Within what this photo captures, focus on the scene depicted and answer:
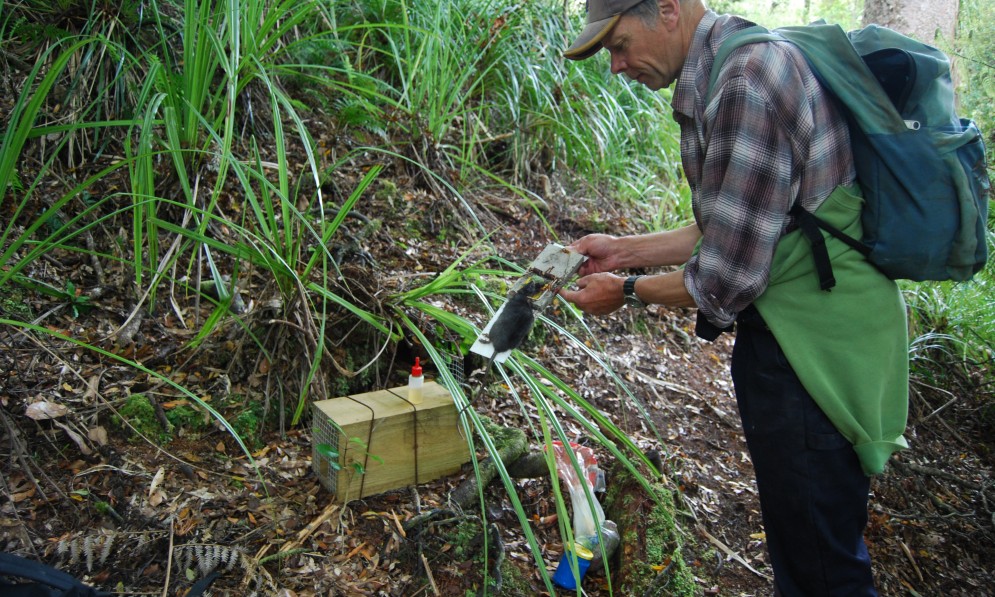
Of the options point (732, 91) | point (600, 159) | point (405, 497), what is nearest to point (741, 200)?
point (732, 91)

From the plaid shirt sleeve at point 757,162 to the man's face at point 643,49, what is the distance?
0.22 m

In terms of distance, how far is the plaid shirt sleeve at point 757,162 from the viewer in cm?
143

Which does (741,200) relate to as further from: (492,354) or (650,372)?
(650,372)

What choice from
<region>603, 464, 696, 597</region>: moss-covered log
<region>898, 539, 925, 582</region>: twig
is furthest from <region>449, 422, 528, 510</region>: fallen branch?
<region>898, 539, 925, 582</region>: twig

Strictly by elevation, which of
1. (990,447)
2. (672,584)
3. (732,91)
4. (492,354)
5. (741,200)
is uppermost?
(732,91)

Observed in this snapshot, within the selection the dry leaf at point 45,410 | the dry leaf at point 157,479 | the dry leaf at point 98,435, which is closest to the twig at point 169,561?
the dry leaf at point 157,479

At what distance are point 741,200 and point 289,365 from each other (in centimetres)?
158

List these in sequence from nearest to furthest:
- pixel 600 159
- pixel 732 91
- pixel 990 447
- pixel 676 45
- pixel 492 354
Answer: pixel 732 91 < pixel 676 45 < pixel 492 354 < pixel 990 447 < pixel 600 159

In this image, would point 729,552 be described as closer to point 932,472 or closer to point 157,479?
point 932,472

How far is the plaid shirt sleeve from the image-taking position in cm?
143

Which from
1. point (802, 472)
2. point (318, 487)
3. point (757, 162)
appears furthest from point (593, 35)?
point (318, 487)

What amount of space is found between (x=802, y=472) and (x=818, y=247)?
0.52 m

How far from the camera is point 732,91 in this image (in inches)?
56.7

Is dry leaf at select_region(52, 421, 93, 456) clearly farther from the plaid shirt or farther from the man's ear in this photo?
the man's ear
